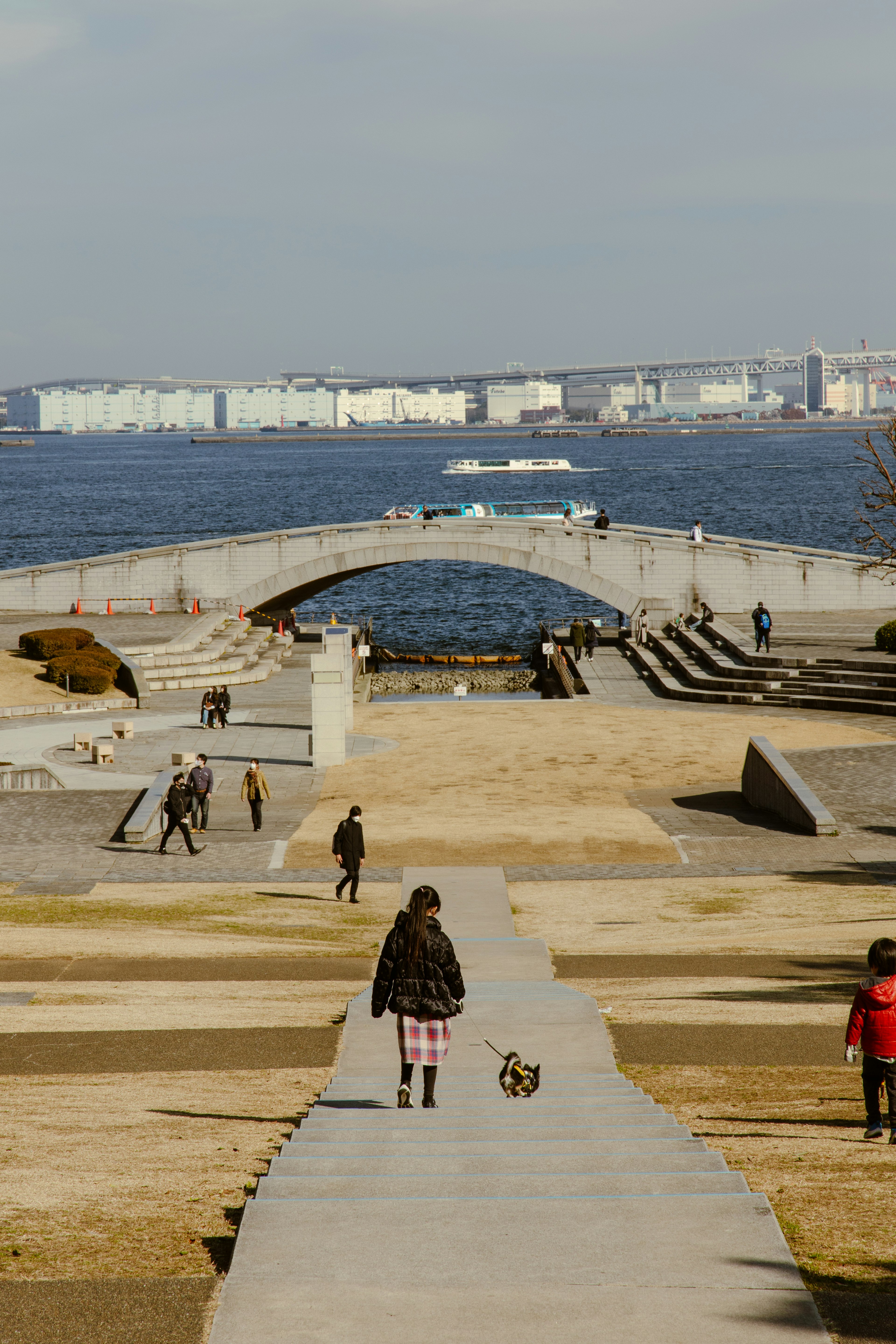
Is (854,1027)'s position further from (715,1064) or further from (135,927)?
(135,927)

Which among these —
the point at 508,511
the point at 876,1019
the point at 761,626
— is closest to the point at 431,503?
the point at 508,511

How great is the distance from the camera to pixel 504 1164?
277 inches

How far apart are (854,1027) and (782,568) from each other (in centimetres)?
4731

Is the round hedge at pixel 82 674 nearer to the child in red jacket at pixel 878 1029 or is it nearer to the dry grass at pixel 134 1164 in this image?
the dry grass at pixel 134 1164

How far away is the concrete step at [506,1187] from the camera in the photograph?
6.38 metres

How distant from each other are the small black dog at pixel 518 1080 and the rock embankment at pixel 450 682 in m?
43.9

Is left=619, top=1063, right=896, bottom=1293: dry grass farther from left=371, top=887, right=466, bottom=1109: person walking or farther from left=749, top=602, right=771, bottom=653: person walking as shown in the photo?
left=749, top=602, right=771, bottom=653: person walking

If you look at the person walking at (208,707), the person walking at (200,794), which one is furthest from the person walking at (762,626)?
the person walking at (200,794)

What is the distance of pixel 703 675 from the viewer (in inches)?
1710

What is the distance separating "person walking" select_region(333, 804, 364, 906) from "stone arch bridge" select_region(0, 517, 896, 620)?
121ft

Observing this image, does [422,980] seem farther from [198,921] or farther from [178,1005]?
[198,921]

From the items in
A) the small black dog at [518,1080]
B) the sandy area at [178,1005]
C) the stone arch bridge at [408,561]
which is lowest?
the sandy area at [178,1005]

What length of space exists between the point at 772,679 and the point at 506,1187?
35731mm

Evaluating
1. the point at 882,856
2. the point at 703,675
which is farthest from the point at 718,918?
the point at 703,675
